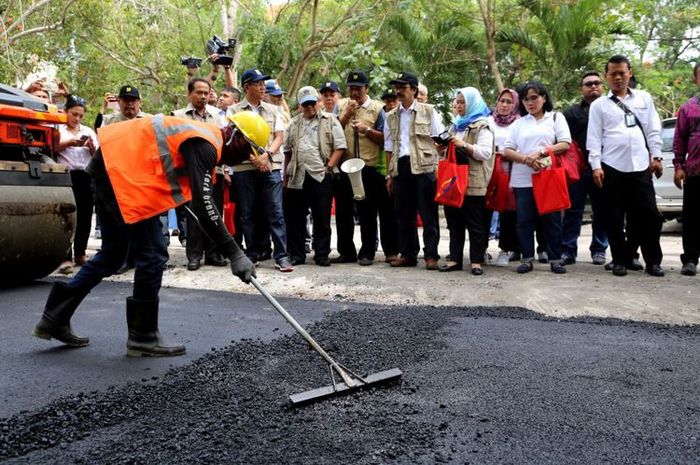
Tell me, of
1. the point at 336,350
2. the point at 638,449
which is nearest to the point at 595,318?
the point at 336,350

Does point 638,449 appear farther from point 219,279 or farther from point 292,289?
point 219,279

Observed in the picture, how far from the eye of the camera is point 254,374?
3230mm

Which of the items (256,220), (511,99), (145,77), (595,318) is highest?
(145,77)

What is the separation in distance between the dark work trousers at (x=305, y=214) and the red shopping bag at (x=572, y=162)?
6.73ft

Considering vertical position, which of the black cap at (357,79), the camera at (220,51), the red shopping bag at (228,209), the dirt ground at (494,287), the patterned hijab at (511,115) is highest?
the camera at (220,51)

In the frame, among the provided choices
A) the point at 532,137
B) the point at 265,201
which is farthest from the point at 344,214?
the point at 532,137

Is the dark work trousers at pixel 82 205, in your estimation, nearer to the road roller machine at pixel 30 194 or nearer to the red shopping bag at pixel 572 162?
the road roller machine at pixel 30 194

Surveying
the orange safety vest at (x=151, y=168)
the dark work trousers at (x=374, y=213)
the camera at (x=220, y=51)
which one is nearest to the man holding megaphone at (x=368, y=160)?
the dark work trousers at (x=374, y=213)

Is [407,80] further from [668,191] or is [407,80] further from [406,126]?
[668,191]

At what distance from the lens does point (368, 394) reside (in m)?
2.94

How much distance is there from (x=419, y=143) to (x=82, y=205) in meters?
3.27

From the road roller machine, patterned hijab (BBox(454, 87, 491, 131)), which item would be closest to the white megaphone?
patterned hijab (BBox(454, 87, 491, 131))

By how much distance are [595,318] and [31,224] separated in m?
4.24

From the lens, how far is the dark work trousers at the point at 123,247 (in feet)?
11.6
